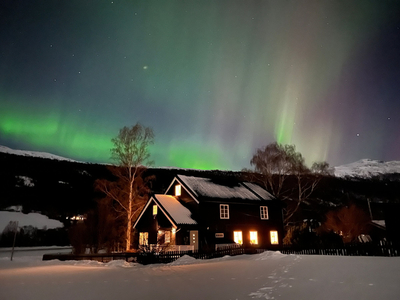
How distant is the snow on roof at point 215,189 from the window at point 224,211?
105cm

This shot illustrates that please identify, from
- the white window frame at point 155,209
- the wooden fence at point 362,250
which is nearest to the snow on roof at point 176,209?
the white window frame at point 155,209

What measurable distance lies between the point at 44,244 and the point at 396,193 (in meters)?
103

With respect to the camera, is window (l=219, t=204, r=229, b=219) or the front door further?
window (l=219, t=204, r=229, b=219)

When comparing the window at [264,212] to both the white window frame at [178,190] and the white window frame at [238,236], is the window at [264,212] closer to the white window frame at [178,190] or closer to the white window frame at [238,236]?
the white window frame at [238,236]

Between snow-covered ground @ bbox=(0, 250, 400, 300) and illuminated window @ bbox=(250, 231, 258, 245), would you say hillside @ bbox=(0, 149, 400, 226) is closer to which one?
illuminated window @ bbox=(250, 231, 258, 245)

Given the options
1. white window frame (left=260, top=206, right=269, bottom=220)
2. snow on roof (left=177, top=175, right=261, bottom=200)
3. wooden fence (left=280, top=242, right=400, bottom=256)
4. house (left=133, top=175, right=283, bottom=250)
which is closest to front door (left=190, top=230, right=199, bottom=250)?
house (left=133, top=175, right=283, bottom=250)

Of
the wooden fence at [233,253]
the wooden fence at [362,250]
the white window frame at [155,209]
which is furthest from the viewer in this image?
the white window frame at [155,209]

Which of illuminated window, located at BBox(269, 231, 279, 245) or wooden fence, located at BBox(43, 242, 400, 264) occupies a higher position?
illuminated window, located at BBox(269, 231, 279, 245)

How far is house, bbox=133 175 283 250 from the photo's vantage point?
106 feet

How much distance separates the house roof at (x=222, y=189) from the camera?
3559 cm

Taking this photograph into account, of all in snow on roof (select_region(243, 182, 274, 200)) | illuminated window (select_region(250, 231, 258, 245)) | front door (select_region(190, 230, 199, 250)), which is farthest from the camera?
snow on roof (select_region(243, 182, 274, 200))

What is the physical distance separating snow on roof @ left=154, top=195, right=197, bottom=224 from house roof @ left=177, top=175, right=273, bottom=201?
2.19 meters

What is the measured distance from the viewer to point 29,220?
69062 millimetres

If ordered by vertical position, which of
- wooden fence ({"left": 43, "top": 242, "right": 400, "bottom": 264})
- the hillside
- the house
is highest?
the hillside
